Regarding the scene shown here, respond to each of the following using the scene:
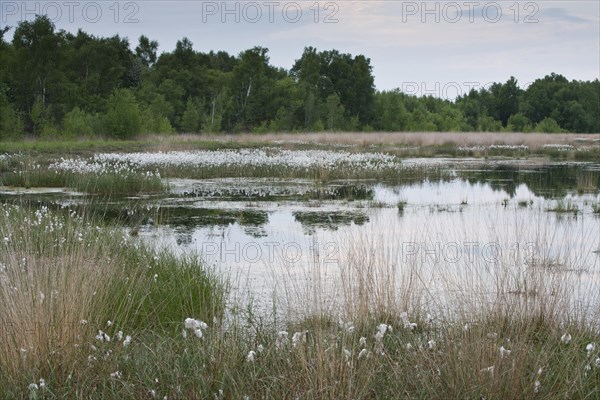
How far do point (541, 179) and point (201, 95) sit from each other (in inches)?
2056

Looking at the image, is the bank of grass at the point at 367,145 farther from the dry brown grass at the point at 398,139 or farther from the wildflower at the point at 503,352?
the wildflower at the point at 503,352

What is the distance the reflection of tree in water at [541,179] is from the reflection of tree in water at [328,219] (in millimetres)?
6131

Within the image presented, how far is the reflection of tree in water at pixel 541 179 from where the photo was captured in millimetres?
20394

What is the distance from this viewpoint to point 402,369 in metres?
5.06

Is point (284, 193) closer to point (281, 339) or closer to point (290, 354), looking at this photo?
point (281, 339)

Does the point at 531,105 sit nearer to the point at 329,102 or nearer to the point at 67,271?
the point at 329,102

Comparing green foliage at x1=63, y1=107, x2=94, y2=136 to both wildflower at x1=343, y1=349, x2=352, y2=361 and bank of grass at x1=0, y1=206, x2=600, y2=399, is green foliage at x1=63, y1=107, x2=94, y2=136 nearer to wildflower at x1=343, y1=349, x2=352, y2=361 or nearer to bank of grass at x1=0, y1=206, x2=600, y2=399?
bank of grass at x1=0, y1=206, x2=600, y2=399

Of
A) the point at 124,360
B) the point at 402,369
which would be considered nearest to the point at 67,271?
the point at 124,360

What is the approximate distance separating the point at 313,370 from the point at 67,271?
267 cm

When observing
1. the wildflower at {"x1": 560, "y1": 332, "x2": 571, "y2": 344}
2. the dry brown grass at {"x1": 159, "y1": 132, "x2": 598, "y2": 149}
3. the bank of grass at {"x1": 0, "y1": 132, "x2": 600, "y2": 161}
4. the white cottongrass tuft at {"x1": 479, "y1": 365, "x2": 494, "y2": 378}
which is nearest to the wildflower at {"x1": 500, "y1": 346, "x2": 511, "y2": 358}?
the white cottongrass tuft at {"x1": 479, "y1": 365, "x2": 494, "y2": 378}

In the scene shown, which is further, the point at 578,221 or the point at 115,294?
the point at 578,221

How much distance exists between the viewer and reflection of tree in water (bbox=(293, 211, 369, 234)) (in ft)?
44.8

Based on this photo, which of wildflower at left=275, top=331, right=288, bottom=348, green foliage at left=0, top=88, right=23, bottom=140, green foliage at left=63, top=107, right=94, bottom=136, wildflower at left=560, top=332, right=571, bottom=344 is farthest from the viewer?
green foliage at left=63, top=107, right=94, bottom=136

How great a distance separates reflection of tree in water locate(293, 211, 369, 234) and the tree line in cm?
2610
